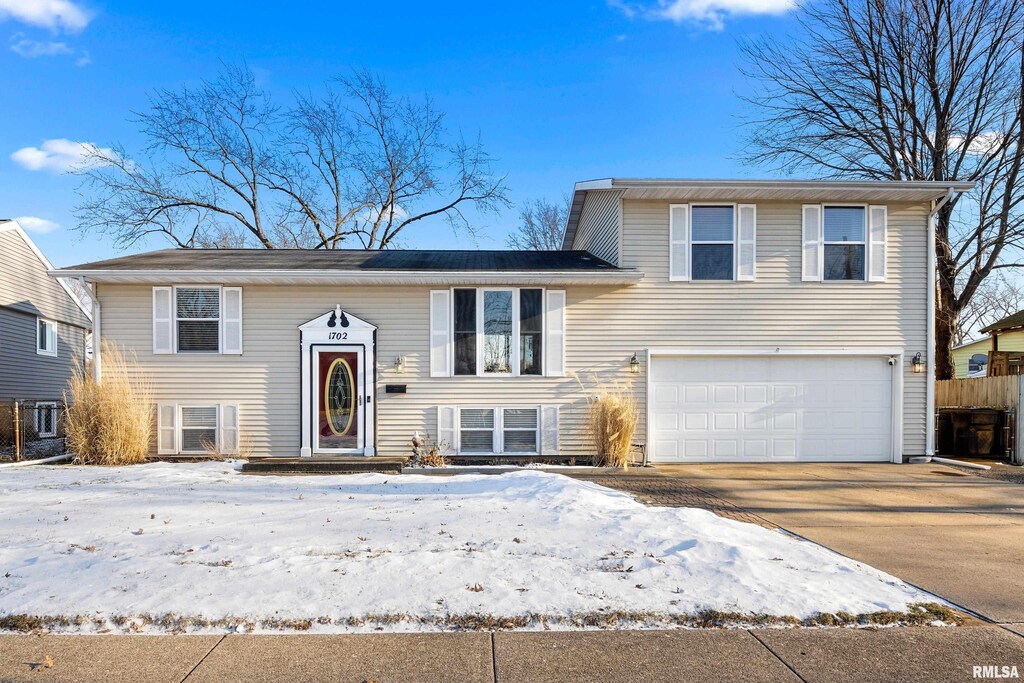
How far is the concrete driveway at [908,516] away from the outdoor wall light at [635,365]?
1.71 m

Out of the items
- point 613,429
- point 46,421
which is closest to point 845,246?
point 613,429

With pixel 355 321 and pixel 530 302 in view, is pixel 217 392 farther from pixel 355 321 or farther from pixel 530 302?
pixel 530 302

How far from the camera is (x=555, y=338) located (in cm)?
1094

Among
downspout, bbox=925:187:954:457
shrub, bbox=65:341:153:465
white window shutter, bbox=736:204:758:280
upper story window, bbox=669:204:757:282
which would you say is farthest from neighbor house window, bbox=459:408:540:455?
downspout, bbox=925:187:954:457

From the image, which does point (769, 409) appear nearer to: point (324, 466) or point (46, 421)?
point (324, 466)

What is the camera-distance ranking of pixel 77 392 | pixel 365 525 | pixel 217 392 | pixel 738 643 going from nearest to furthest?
1. pixel 738 643
2. pixel 365 525
3. pixel 77 392
4. pixel 217 392

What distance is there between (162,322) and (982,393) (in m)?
15.5

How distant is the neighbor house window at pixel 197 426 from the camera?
10805mm

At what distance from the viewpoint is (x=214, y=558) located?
482cm

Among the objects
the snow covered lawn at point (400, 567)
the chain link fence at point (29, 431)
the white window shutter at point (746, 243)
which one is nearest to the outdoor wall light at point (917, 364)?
the white window shutter at point (746, 243)

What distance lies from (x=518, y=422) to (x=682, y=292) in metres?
3.73

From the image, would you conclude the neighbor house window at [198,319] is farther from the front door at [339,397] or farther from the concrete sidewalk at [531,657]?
the concrete sidewalk at [531,657]

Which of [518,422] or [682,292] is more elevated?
[682,292]

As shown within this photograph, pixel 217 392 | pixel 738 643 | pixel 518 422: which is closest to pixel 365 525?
pixel 738 643
